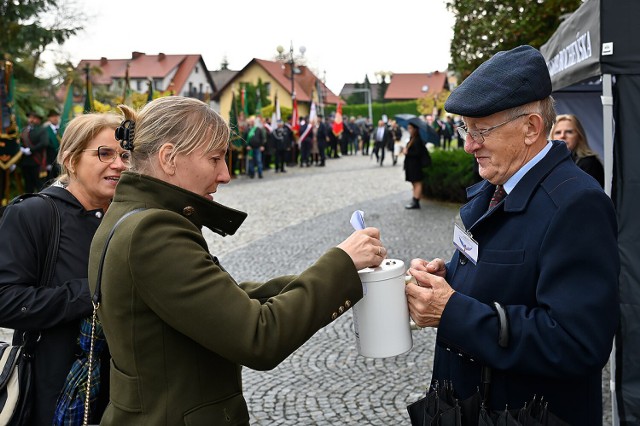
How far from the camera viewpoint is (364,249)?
1.81 m

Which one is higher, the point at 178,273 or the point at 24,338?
the point at 178,273

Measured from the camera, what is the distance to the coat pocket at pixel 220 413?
1708mm

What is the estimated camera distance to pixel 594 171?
5871mm

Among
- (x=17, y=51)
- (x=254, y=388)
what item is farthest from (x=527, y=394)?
(x=17, y=51)

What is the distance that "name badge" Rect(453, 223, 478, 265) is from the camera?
6.63 ft

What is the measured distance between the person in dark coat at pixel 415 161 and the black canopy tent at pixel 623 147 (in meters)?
9.73

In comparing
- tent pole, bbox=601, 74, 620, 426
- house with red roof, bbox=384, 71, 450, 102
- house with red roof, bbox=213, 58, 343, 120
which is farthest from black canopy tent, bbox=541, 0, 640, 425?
house with red roof, bbox=384, 71, 450, 102

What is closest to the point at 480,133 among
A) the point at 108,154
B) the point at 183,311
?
the point at 183,311

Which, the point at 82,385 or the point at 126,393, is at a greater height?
the point at 126,393

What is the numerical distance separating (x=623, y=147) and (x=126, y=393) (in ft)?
9.82

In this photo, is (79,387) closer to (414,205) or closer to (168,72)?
(414,205)

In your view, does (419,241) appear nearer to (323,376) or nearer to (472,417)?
(323,376)

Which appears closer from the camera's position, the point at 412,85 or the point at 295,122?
the point at 295,122

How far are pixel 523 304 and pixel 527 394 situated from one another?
0.94 feet
